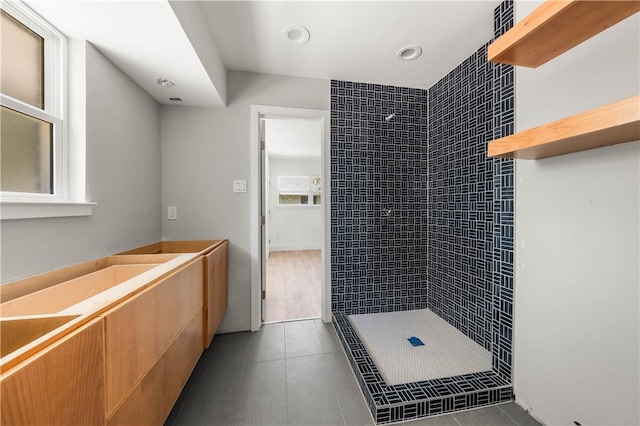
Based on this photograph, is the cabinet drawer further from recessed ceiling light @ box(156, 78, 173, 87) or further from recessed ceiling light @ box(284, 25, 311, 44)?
recessed ceiling light @ box(284, 25, 311, 44)

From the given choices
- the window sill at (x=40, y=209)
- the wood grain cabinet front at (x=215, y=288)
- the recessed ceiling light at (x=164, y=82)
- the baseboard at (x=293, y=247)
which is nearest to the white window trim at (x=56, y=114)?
the window sill at (x=40, y=209)

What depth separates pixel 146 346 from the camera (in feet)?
2.89

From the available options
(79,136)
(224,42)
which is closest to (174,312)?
(79,136)

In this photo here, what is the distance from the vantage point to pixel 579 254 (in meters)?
1.06

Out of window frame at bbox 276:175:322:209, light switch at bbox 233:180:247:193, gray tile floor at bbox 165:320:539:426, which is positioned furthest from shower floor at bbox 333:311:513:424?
window frame at bbox 276:175:322:209

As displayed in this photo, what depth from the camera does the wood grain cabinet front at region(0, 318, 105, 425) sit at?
1.49ft

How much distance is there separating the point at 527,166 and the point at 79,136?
7.85ft

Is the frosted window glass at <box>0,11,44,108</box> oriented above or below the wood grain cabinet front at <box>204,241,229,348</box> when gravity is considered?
above

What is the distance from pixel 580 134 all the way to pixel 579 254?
1.97ft

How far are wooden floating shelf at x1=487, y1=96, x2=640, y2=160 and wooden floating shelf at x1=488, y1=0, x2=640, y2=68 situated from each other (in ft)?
1.17

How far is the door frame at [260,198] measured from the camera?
6.83 ft

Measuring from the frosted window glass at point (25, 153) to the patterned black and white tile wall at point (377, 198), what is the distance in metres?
1.79

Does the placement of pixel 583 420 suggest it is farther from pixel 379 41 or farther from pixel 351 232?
pixel 379 41

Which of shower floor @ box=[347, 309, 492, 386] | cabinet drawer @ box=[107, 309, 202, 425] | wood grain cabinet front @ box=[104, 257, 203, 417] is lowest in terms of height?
shower floor @ box=[347, 309, 492, 386]
